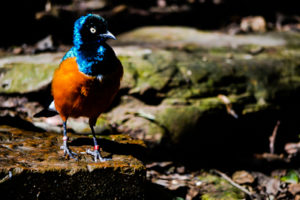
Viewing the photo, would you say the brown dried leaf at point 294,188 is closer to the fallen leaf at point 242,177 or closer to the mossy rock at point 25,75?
the fallen leaf at point 242,177

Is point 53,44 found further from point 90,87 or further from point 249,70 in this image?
point 90,87

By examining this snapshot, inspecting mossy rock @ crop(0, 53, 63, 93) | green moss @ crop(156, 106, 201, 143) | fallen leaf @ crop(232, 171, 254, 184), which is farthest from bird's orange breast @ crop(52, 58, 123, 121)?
fallen leaf @ crop(232, 171, 254, 184)

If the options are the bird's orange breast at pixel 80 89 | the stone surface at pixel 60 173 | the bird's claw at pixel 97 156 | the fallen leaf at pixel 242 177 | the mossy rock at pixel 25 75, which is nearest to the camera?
the stone surface at pixel 60 173

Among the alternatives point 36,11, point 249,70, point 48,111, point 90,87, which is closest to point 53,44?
point 36,11

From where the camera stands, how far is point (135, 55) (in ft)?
15.9

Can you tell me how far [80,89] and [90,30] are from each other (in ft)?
1.60

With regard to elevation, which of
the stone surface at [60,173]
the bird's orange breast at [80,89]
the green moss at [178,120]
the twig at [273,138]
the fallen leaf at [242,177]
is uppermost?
the bird's orange breast at [80,89]

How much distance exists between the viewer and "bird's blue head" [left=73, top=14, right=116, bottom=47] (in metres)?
2.81

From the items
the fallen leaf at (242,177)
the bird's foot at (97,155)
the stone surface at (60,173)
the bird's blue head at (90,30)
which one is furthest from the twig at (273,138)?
the bird's blue head at (90,30)

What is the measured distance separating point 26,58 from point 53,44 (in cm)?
141

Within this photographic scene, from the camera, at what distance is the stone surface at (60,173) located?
2477mm

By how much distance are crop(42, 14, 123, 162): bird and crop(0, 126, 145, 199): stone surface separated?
16 cm

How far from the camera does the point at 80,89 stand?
109 inches

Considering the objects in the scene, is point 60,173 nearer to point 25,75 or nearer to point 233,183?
point 233,183
